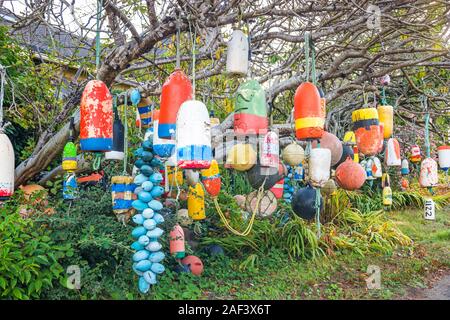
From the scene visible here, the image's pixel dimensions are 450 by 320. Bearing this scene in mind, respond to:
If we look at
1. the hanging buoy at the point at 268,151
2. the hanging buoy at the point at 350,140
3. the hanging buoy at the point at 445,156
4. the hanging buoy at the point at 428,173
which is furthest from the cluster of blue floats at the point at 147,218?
the hanging buoy at the point at 445,156

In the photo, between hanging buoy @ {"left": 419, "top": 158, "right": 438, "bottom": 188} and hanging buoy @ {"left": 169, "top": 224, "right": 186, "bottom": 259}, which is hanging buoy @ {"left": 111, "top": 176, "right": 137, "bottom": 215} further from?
hanging buoy @ {"left": 419, "top": 158, "right": 438, "bottom": 188}

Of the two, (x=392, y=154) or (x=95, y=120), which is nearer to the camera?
(x=95, y=120)

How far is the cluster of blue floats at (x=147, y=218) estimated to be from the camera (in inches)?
114

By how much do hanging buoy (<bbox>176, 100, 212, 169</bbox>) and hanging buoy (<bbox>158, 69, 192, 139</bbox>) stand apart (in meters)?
0.13

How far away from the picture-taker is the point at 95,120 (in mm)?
2096

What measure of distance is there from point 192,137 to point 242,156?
2.06 feet

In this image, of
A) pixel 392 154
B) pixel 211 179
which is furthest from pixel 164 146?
pixel 392 154

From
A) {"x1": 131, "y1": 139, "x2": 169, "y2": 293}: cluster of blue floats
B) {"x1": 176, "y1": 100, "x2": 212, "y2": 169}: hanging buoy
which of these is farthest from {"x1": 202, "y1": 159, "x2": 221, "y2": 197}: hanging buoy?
{"x1": 176, "y1": 100, "x2": 212, "y2": 169}: hanging buoy

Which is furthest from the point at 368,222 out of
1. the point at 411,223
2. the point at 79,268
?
the point at 79,268

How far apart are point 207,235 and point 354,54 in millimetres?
2765

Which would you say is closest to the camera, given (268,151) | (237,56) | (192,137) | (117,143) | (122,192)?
(192,137)

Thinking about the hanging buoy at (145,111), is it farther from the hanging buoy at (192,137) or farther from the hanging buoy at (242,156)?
the hanging buoy at (192,137)

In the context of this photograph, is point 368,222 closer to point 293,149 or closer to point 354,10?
point 293,149

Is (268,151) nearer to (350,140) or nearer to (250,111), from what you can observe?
(250,111)
